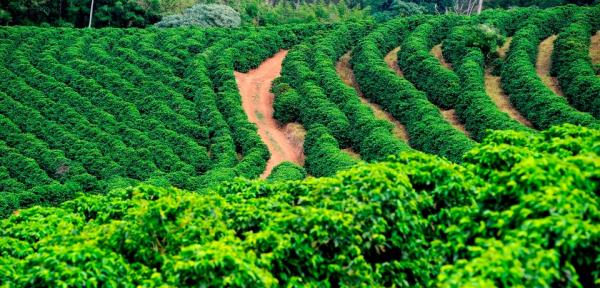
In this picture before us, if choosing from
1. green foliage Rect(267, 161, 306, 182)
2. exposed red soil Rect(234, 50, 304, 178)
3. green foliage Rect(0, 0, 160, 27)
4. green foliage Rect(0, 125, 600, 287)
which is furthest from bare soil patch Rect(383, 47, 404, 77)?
green foliage Rect(0, 125, 600, 287)

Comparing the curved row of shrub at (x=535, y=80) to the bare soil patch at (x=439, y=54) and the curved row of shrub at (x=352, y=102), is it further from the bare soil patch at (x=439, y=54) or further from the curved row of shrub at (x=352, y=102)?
the curved row of shrub at (x=352, y=102)

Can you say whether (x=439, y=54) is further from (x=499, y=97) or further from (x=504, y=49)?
(x=499, y=97)

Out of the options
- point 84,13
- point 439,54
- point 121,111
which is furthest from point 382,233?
point 84,13

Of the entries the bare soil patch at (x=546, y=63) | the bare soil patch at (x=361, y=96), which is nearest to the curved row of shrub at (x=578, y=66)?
the bare soil patch at (x=546, y=63)

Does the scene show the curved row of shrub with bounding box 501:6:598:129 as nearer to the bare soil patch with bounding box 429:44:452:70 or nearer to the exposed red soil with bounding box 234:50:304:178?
the bare soil patch with bounding box 429:44:452:70

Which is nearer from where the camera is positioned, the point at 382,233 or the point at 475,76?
the point at 382,233

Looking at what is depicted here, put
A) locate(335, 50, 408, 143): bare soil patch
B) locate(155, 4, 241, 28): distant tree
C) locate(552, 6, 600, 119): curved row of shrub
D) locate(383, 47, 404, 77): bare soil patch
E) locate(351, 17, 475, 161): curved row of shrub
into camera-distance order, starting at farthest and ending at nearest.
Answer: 1. locate(155, 4, 241, 28): distant tree
2. locate(383, 47, 404, 77): bare soil patch
3. locate(335, 50, 408, 143): bare soil patch
4. locate(552, 6, 600, 119): curved row of shrub
5. locate(351, 17, 475, 161): curved row of shrub
